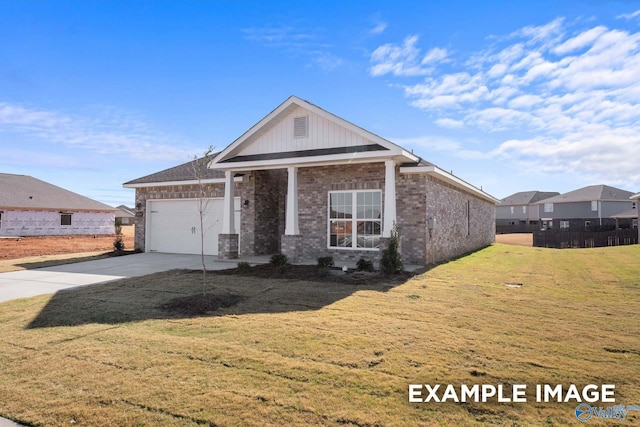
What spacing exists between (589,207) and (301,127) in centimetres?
4920

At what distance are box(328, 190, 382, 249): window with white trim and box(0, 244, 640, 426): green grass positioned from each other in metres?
4.78

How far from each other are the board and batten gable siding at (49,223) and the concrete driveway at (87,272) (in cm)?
2431

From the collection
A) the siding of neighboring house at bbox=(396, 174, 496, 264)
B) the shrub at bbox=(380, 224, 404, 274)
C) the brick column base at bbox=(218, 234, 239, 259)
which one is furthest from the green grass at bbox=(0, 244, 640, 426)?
the brick column base at bbox=(218, 234, 239, 259)

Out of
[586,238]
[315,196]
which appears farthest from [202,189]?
[586,238]

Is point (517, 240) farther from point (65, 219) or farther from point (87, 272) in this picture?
point (65, 219)

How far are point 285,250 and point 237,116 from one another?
24.0ft

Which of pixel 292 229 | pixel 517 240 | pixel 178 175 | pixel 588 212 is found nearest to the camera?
pixel 292 229

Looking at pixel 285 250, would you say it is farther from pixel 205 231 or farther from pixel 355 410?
pixel 355 410

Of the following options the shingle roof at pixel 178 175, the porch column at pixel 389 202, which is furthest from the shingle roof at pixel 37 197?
the porch column at pixel 389 202

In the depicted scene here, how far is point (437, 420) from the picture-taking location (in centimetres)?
320

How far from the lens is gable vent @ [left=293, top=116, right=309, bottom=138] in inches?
520

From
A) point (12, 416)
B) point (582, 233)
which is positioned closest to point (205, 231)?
point (12, 416)

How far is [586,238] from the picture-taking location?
27.4m

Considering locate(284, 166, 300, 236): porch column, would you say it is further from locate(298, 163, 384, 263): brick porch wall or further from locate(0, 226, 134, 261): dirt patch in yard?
locate(0, 226, 134, 261): dirt patch in yard
